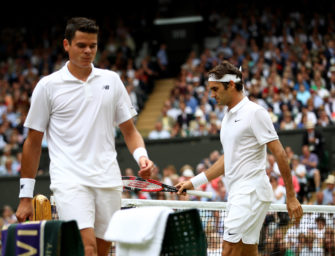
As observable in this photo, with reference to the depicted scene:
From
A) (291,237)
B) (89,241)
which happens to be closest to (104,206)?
(89,241)

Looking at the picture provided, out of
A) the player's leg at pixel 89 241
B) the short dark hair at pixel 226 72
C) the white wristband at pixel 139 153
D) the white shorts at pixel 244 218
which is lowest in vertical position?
the player's leg at pixel 89 241

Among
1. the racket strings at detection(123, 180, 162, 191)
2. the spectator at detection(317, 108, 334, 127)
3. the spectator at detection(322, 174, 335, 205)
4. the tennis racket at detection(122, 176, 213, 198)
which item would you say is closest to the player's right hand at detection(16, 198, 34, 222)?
the tennis racket at detection(122, 176, 213, 198)

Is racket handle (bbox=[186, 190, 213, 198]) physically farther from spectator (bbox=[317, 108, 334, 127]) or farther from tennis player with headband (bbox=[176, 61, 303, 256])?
spectator (bbox=[317, 108, 334, 127])

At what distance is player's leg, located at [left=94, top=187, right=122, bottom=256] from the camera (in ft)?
14.4

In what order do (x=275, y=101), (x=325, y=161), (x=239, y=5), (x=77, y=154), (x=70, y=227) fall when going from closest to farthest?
(x=70, y=227) → (x=77, y=154) → (x=325, y=161) → (x=275, y=101) → (x=239, y=5)

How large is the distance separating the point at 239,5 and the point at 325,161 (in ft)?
33.6

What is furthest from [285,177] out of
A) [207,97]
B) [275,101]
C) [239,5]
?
[239,5]

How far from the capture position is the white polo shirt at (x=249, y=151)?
5316mm

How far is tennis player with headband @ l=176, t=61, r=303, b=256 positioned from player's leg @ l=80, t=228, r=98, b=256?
1.45 meters

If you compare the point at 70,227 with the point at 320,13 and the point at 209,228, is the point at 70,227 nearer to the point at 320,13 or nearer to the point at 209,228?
the point at 209,228

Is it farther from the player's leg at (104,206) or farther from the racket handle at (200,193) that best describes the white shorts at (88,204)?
the racket handle at (200,193)

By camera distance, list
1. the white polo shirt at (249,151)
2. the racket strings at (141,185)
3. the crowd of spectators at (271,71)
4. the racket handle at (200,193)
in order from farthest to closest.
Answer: the crowd of spectators at (271,71) < the racket strings at (141,185) < the racket handle at (200,193) < the white polo shirt at (249,151)

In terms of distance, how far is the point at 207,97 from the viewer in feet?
52.0

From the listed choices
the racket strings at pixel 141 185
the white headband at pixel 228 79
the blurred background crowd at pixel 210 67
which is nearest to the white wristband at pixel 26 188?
the racket strings at pixel 141 185
